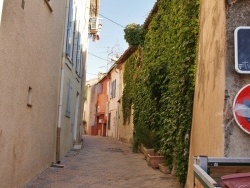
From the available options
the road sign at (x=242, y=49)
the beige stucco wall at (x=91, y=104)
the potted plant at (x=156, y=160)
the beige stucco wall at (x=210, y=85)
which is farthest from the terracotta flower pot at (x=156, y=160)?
the beige stucco wall at (x=91, y=104)

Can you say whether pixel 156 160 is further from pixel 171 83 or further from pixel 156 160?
pixel 171 83

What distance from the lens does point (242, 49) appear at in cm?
390

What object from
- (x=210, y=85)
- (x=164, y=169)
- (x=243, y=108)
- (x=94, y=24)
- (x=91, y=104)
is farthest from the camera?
(x=91, y=104)

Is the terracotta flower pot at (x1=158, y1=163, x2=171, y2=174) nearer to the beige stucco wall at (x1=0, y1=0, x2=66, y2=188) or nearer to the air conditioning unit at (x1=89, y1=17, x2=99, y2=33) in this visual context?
the beige stucco wall at (x1=0, y1=0, x2=66, y2=188)

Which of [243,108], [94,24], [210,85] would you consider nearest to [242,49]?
[243,108]

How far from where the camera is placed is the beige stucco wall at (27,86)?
16.0 feet

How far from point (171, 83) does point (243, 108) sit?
15.4ft

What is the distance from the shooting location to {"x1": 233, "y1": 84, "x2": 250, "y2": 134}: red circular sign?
152 inches

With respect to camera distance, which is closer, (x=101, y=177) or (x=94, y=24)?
(x=101, y=177)

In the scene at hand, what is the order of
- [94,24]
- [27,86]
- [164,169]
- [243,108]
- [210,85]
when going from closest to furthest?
[243,108] < [210,85] < [27,86] < [164,169] < [94,24]

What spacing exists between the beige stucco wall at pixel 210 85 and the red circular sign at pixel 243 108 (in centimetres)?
18

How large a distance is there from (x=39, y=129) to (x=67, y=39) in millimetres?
3970

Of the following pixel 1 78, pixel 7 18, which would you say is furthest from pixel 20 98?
pixel 7 18

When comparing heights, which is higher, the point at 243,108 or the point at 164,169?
the point at 243,108
